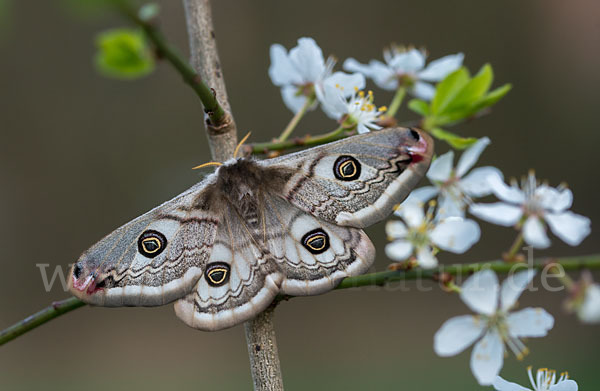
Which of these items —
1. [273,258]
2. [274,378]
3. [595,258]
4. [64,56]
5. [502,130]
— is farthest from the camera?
[502,130]

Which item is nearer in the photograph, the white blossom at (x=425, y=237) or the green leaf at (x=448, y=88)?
the white blossom at (x=425, y=237)

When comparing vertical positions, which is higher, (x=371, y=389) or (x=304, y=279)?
(x=304, y=279)

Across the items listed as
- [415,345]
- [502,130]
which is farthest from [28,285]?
[502,130]

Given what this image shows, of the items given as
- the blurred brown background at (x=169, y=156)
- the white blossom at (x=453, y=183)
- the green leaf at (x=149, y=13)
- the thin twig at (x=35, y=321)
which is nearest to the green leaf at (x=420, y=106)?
the white blossom at (x=453, y=183)

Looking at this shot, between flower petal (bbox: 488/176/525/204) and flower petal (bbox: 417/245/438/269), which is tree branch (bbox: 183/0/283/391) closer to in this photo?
flower petal (bbox: 417/245/438/269)

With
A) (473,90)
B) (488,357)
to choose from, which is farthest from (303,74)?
(488,357)

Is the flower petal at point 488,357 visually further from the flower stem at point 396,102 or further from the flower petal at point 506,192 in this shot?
the flower stem at point 396,102

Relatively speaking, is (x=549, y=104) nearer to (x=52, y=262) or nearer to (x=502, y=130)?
(x=502, y=130)
